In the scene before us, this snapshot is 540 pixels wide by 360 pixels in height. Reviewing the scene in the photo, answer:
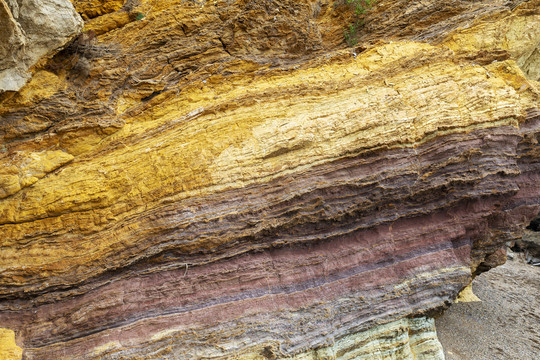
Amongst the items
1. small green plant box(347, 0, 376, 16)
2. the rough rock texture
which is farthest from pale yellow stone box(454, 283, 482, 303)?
the rough rock texture

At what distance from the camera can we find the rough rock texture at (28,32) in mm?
6542

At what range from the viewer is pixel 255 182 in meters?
6.86

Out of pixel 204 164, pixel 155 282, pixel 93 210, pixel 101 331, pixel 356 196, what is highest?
pixel 204 164

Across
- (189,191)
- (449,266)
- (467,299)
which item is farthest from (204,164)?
(467,299)

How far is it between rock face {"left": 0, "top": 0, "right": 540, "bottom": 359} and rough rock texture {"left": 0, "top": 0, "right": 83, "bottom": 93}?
409mm

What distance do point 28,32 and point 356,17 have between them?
7533 millimetres

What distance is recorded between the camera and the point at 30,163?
701 centimetres

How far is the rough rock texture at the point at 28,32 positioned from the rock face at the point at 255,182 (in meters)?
0.41

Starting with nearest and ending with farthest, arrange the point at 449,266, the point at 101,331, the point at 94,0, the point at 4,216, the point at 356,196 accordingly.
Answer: the point at 101,331
the point at 4,216
the point at 356,196
the point at 449,266
the point at 94,0

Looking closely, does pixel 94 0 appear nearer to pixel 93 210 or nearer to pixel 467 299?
pixel 93 210

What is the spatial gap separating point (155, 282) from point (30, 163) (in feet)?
11.0

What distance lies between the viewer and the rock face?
645 cm

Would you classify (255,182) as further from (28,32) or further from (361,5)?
(361,5)

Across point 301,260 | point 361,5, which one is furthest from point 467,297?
point 361,5
